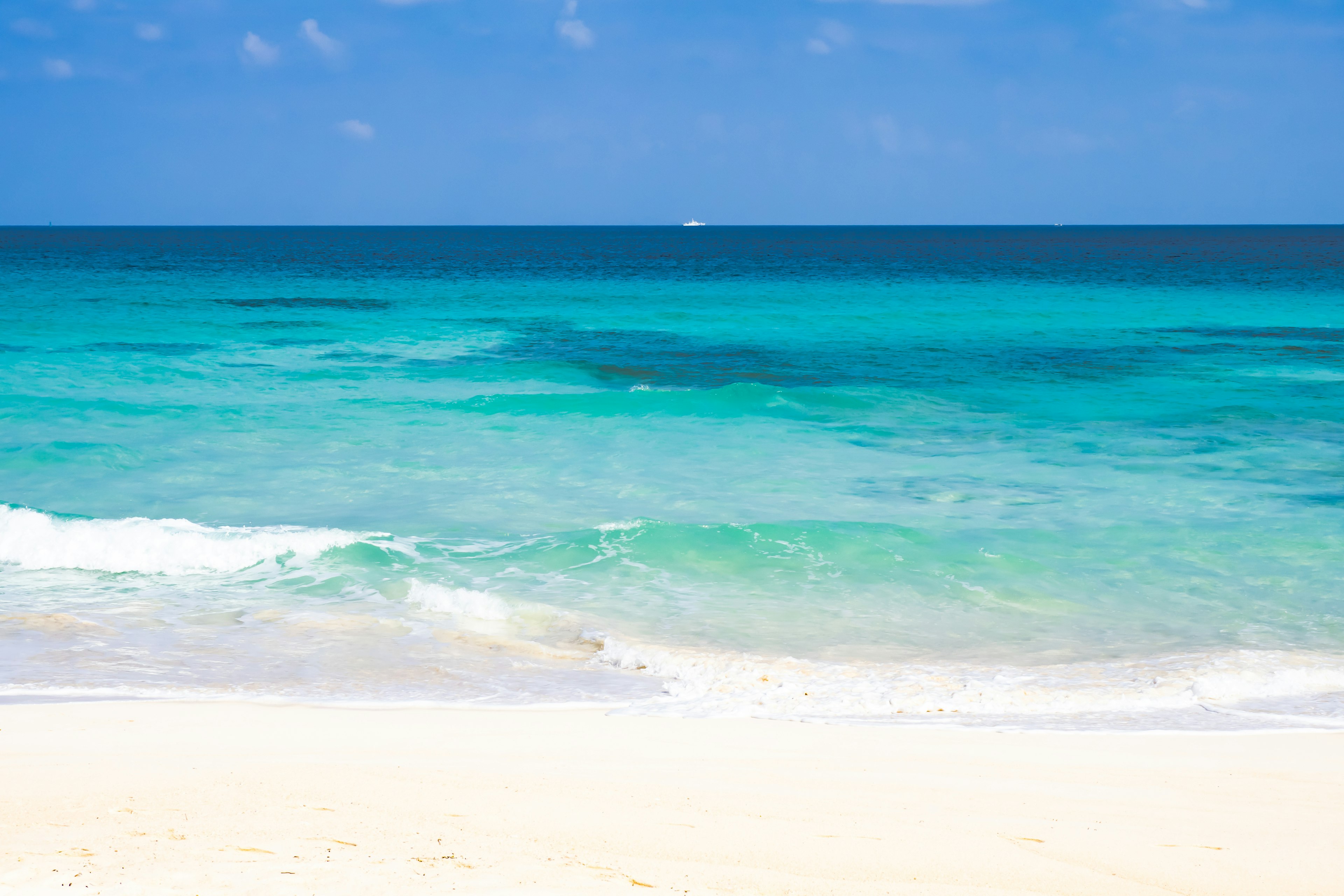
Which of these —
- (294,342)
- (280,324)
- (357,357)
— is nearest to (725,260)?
(280,324)

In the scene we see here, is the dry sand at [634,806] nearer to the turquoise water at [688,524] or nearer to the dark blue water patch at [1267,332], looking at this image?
the turquoise water at [688,524]

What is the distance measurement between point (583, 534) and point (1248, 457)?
33.2 feet

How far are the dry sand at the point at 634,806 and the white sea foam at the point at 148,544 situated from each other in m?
3.61

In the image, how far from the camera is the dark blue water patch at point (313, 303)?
127 feet

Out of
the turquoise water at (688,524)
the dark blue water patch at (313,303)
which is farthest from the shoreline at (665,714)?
the dark blue water patch at (313,303)

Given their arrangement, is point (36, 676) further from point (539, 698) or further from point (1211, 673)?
point (1211, 673)

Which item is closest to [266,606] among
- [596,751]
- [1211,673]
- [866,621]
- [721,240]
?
[596,751]

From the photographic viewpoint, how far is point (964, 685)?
654cm

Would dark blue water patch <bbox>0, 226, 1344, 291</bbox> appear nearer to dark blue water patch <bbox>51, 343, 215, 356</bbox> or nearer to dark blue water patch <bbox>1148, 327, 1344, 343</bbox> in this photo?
dark blue water patch <bbox>51, 343, 215, 356</bbox>

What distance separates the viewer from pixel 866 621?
317 inches

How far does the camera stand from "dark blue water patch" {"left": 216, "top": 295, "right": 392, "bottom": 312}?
3875 centimetres

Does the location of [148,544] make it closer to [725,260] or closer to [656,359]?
[656,359]

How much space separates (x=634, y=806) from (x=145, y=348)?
87.6 feet

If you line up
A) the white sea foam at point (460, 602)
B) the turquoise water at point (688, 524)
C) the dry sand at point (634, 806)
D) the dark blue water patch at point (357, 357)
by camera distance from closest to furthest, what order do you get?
the dry sand at point (634, 806) → the turquoise water at point (688, 524) → the white sea foam at point (460, 602) → the dark blue water patch at point (357, 357)
